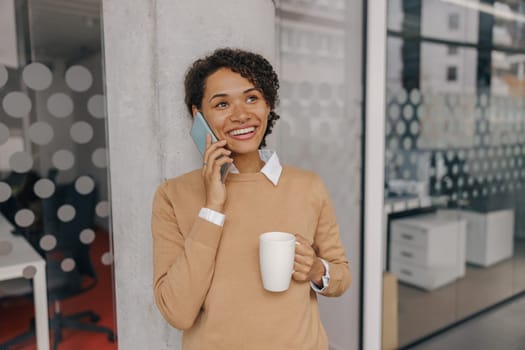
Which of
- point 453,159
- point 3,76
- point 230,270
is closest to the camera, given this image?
point 230,270

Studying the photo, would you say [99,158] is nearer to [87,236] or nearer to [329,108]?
[87,236]

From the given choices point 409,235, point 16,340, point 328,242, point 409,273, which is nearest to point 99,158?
point 16,340

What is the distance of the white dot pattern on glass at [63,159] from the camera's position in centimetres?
156

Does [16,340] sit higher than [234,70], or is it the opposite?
[234,70]

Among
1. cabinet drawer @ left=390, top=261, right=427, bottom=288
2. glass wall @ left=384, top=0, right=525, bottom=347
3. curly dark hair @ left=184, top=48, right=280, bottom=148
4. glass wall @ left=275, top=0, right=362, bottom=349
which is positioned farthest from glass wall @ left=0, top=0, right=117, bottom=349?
cabinet drawer @ left=390, top=261, right=427, bottom=288

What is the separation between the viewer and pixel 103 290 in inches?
68.4

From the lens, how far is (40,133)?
153cm

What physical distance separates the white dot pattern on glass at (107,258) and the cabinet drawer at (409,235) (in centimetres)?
186

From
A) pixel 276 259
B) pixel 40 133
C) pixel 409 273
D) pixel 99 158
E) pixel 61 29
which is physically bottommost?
pixel 409 273

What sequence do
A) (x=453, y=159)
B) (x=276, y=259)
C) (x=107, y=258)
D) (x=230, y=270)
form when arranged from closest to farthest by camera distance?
1. (x=276, y=259)
2. (x=230, y=270)
3. (x=107, y=258)
4. (x=453, y=159)

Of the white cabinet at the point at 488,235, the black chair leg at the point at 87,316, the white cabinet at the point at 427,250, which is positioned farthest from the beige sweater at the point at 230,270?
the white cabinet at the point at 488,235

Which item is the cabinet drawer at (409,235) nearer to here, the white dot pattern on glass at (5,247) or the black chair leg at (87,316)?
the black chair leg at (87,316)

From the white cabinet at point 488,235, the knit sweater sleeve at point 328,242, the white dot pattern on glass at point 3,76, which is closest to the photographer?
the knit sweater sleeve at point 328,242

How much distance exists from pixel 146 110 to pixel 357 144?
1491 millimetres
